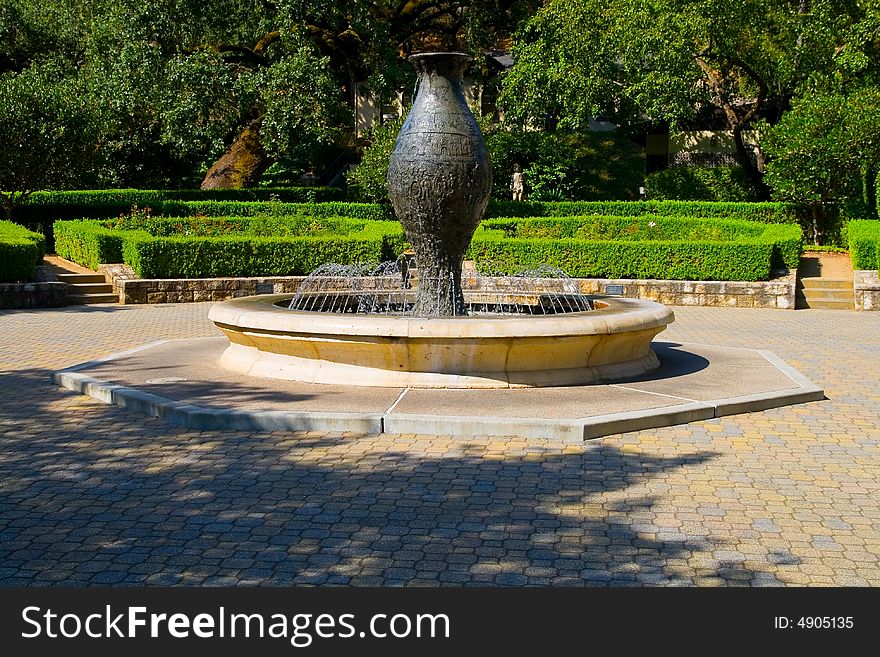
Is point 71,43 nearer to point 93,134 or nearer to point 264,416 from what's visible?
point 93,134

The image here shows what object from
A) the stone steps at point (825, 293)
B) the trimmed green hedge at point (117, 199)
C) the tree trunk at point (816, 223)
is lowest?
the stone steps at point (825, 293)

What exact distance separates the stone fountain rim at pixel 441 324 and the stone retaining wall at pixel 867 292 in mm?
9003

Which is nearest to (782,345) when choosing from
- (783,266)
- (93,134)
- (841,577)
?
(783,266)

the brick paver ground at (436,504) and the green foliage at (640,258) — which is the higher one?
the green foliage at (640,258)

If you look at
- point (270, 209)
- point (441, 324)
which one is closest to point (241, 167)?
point (270, 209)

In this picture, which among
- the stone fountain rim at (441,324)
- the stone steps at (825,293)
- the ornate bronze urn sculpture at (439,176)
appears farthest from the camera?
the stone steps at (825,293)

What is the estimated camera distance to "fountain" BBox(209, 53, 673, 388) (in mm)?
8234

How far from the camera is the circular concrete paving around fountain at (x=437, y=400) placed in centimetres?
712

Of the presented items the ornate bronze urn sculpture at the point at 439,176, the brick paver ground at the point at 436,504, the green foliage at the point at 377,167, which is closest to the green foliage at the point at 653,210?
the green foliage at the point at 377,167

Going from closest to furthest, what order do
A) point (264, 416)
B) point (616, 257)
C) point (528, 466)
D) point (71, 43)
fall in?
point (528, 466) → point (264, 416) → point (616, 257) → point (71, 43)

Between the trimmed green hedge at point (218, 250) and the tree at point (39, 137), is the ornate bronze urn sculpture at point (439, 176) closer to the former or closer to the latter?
the trimmed green hedge at point (218, 250)

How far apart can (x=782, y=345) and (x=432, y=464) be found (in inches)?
293

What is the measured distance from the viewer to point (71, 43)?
109ft

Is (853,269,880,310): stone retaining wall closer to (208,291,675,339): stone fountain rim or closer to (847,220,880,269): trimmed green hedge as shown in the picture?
(847,220,880,269): trimmed green hedge
